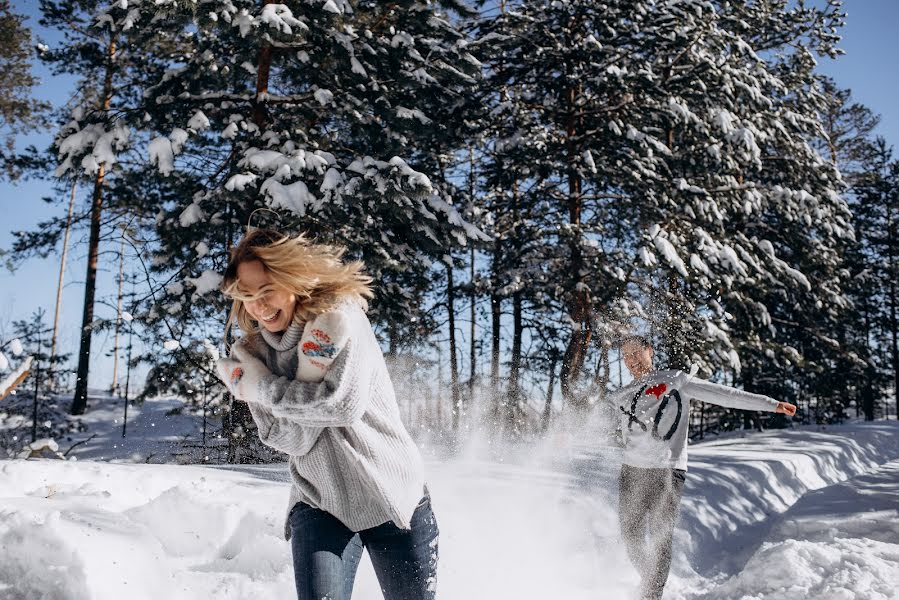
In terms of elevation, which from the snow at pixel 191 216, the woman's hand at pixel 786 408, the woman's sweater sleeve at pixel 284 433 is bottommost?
the woman's sweater sleeve at pixel 284 433

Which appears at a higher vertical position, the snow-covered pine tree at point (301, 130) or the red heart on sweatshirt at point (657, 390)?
the snow-covered pine tree at point (301, 130)

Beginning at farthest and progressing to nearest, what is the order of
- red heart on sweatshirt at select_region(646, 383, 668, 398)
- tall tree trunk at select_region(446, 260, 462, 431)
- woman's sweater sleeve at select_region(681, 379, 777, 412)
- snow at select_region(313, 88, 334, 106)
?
tall tree trunk at select_region(446, 260, 462, 431)
snow at select_region(313, 88, 334, 106)
red heart on sweatshirt at select_region(646, 383, 668, 398)
woman's sweater sleeve at select_region(681, 379, 777, 412)

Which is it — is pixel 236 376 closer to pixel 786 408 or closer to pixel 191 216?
pixel 786 408

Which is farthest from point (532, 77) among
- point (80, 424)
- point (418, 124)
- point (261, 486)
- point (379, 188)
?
point (80, 424)

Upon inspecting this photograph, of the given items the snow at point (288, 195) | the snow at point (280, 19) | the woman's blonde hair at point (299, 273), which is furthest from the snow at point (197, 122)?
the woman's blonde hair at point (299, 273)

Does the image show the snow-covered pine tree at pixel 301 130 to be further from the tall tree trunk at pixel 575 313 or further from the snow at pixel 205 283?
the tall tree trunk at pixel 575 313

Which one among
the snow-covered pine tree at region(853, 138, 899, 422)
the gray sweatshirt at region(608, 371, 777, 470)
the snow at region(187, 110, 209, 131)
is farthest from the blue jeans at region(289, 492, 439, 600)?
the snow-covered pine tree at region(853, 138, 899, 422)

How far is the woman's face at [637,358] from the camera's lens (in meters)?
4.76

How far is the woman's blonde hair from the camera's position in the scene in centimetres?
205

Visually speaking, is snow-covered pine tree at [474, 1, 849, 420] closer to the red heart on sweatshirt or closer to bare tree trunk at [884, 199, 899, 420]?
the red heart on sweatshirt

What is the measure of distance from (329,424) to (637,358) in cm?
330

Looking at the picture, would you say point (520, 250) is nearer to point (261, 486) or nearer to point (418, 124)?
point (418, 124)

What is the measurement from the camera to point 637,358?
476cm

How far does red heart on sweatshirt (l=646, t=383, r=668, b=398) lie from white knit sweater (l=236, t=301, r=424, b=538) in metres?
2.86
